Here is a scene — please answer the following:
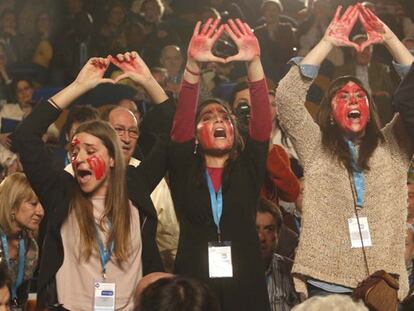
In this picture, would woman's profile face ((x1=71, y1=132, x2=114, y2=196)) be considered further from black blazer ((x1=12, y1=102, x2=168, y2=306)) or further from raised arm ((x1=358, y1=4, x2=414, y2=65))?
raised arm ((x1=358, y1=4, x2=414, y2=65))

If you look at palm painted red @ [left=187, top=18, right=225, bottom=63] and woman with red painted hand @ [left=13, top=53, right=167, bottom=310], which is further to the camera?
palm painted red @ [left=187, top=18, right=225, bottom=63]

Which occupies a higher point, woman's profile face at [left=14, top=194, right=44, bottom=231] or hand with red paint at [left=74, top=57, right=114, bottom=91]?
hand with red paint at [left=74, top=57, right=114, bottom=91]

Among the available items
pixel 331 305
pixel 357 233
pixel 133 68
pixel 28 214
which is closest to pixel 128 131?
pixel 133 68

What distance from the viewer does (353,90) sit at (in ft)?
14.1

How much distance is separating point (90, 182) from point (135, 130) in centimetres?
89

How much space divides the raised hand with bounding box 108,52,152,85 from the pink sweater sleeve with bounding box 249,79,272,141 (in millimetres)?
523

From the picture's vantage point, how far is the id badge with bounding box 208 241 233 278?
3951mm

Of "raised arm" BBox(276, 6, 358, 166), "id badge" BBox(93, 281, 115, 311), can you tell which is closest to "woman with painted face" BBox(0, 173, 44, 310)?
"id badge" BBox(93, 281, 115, 311)

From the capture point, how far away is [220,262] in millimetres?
3953

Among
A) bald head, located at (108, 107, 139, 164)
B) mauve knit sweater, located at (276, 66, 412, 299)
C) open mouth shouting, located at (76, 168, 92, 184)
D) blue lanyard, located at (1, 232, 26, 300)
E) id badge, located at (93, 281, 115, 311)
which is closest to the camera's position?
id badge, located at (93, 281, 115, 311)

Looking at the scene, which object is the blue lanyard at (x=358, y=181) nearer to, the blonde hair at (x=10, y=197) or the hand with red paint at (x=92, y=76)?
the hand with red paint at (x=92, y=76)

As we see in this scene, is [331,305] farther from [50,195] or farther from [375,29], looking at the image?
[375,29]

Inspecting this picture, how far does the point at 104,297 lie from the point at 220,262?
52 cm

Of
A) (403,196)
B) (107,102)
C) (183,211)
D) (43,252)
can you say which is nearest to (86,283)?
(43,252)
